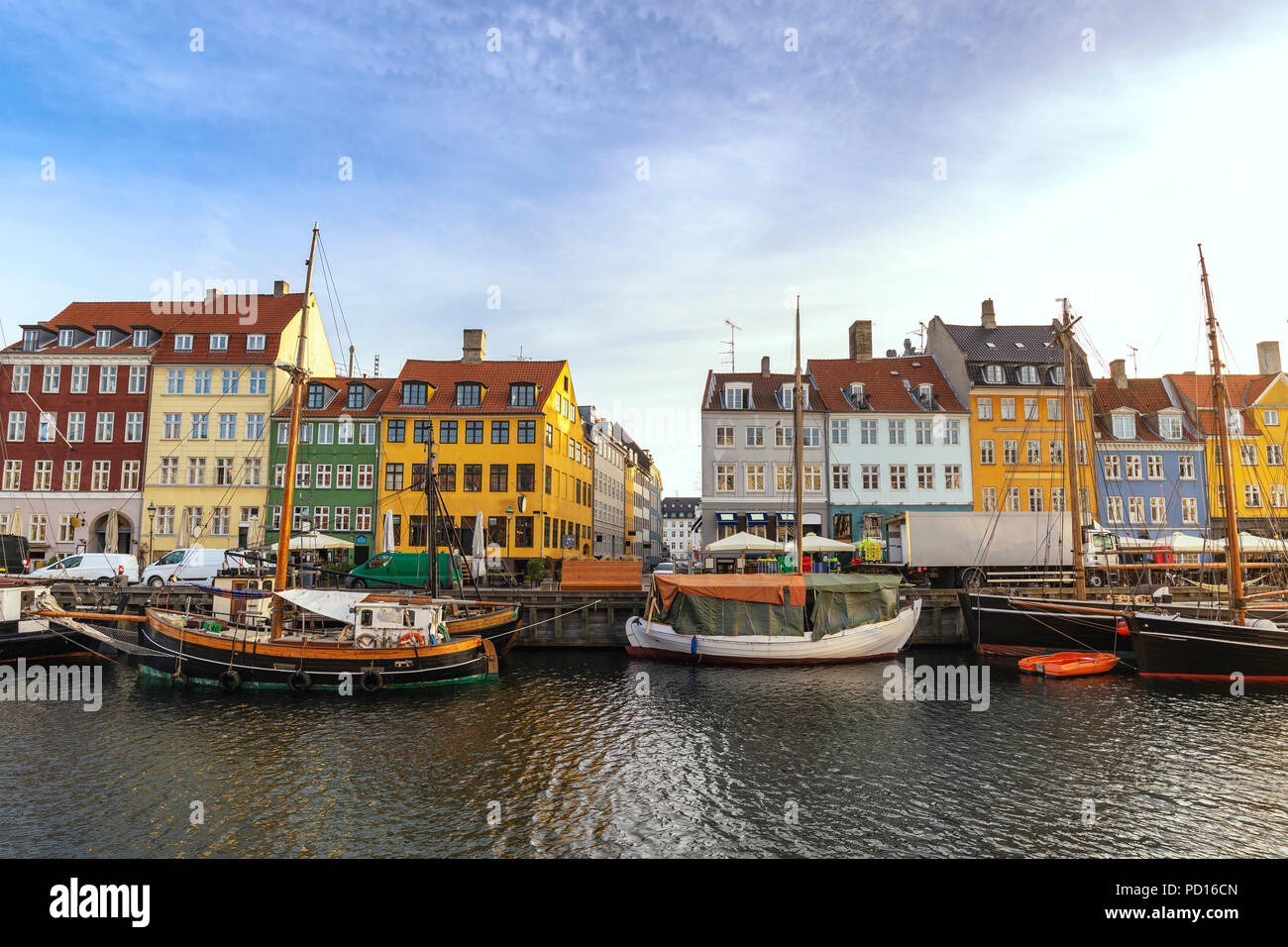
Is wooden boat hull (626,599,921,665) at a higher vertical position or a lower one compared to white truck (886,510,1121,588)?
lower

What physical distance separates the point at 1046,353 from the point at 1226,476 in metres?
28.8

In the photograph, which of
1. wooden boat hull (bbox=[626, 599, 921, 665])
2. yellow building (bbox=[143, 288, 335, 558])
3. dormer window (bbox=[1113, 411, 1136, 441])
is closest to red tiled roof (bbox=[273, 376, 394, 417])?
yellow building (bbox=[143, 288, 335, 558])

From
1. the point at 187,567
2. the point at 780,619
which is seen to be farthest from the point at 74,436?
the point at 780,619

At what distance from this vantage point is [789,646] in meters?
29.2

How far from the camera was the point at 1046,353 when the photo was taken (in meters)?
52.1

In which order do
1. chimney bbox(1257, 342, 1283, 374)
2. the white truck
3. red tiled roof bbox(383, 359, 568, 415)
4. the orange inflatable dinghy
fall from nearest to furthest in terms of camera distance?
the orange inflatable dinghy < the white truck < red tiled roof bbox(383, 359, 568, 415) < chimney bbox(1257, 342, 1283, 374)

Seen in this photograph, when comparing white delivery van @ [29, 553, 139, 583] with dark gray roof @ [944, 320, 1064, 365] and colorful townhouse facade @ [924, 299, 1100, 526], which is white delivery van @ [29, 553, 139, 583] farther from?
dark gray roof @ [944, 320, 1064, 365]

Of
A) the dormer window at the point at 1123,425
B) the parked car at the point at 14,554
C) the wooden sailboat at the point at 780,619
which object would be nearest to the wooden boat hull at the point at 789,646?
the wooden sailboat at the point at 780,619

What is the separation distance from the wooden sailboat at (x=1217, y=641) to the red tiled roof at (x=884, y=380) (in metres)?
24.8

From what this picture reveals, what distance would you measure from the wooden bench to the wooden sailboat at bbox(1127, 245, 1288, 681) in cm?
2029

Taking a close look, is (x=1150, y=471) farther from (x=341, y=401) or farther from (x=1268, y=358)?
(x=341, y=401)

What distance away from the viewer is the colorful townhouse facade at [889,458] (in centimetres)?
4953

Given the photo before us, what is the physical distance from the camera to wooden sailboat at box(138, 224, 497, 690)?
2348 centimetres
